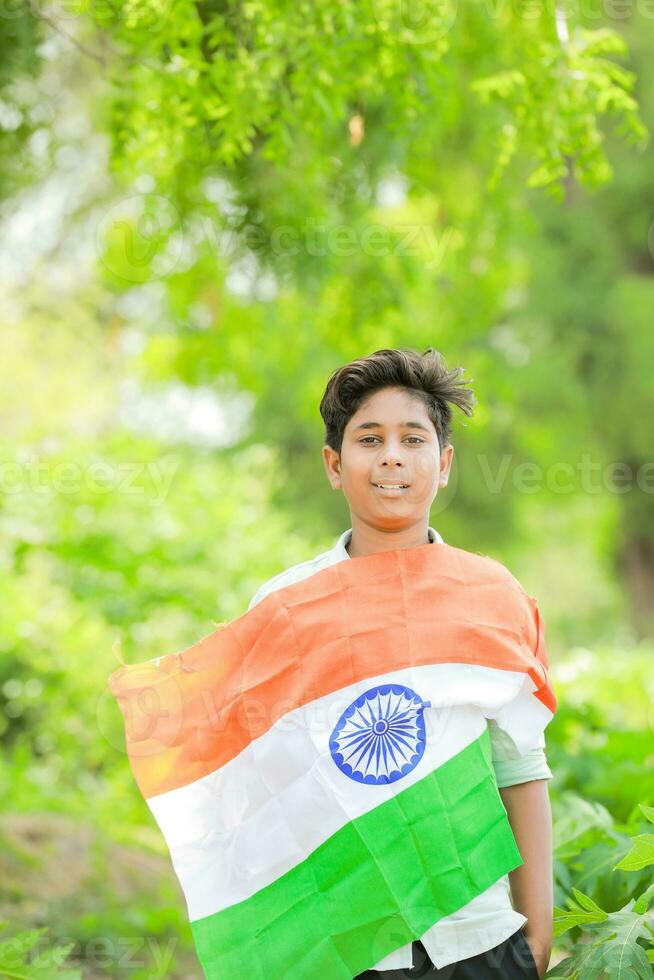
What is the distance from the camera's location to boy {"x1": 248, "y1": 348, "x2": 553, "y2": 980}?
1.98 m

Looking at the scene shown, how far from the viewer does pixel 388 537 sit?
2135mm

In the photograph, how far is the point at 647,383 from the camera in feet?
51.9

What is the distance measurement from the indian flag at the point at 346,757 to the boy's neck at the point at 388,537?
0.04 meters

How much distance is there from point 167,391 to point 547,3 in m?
11.5

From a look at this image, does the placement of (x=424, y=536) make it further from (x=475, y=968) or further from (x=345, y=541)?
(x=475, y=968)

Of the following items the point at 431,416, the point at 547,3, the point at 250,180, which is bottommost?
the point at 431,416

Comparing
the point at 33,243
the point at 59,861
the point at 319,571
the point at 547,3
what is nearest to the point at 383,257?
the point at 547,3

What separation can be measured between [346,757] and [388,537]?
1.40ft

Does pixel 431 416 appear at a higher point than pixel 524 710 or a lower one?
higher

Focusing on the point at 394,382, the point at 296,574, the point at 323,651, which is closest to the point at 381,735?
the point at 323,651

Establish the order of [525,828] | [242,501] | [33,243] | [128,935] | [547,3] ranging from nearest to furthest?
1. [525,828]
2. [547,3]
3. [128,935]
4. [242,501]
5. [33,243]

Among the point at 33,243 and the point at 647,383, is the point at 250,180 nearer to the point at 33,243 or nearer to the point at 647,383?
the point at 33,243

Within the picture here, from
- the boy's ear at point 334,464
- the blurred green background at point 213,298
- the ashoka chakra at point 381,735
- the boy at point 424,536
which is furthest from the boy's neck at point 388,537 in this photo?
the blurred green background at point 213,298

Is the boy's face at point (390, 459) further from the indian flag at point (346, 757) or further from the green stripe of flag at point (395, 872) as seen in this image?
the green stripe of flag at point (395, 872)
